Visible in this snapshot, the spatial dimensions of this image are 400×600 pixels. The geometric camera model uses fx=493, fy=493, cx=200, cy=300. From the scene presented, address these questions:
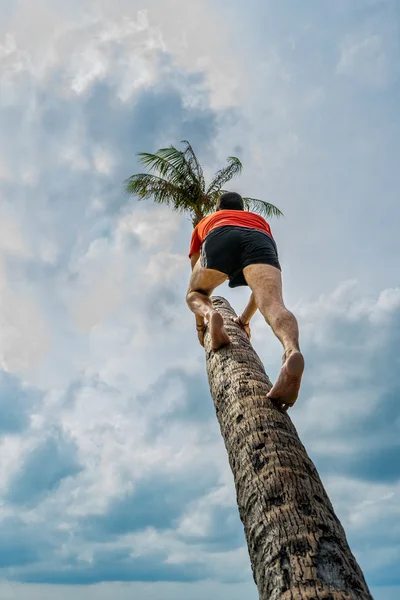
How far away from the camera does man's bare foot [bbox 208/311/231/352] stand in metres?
3.59

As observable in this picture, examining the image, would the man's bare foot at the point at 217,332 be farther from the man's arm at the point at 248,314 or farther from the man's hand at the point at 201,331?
the man's arm at the point at 248,314

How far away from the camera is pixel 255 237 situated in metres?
4.12

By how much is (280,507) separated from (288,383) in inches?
34.1

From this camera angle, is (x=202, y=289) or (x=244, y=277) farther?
(x=202, y=289)

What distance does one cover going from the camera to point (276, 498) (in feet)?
7.19

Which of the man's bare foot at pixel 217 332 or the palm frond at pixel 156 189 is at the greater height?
the palm frond at pixel 156 189

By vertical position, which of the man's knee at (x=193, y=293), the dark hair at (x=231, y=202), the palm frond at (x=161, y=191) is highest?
the palm frond at (x=161, y=191)

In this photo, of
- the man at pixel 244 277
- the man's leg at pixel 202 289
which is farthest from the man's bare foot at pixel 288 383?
the man's leg at pixel 202 289

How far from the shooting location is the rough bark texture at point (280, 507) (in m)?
1.81

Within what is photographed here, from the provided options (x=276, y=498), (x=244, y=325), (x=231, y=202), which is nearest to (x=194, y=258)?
(x=231, y=202)

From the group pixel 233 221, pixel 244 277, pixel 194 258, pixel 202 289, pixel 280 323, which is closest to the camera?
pixel 280 323

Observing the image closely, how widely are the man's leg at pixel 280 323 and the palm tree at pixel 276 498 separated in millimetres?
122

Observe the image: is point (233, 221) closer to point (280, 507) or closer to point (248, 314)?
point (248, 314)

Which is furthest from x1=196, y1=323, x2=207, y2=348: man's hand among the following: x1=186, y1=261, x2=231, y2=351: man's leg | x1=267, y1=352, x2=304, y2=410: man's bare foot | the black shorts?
x1=267, y1=352, x2=304, y2=410: man's bare foot
